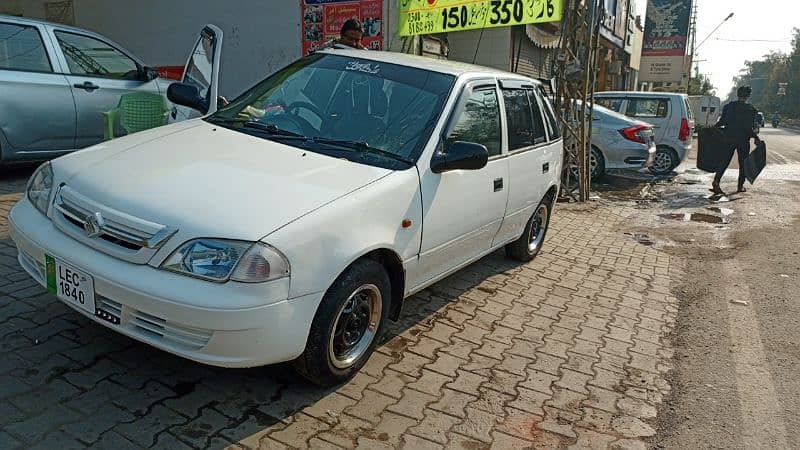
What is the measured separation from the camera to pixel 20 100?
18.5 feet

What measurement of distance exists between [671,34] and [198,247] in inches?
1455

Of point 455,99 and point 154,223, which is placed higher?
point 455,99

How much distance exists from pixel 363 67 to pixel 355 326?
187cm

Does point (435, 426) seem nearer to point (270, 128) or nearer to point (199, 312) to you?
point (199, 312)

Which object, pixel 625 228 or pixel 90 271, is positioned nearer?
pixel 90 271

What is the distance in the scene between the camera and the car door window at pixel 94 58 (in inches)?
241

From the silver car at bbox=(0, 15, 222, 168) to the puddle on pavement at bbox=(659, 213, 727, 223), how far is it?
6.71 m

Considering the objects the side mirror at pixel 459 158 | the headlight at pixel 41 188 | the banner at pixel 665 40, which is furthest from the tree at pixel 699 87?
the headlight at pixel 41 188

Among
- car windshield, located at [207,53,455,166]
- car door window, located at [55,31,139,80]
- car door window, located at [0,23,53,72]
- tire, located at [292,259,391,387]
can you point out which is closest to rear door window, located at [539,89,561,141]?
car windshield, located at [207,53,455,166]

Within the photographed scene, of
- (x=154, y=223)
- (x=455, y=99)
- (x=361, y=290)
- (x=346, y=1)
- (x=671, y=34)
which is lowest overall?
(x=361, y=290)

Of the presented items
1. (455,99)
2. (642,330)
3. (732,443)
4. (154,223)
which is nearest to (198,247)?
(154,223)

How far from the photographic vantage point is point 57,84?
5.92 m

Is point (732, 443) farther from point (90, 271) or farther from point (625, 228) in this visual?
point (625, 228)

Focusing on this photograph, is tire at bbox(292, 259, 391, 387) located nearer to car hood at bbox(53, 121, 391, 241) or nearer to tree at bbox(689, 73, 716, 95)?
Answer: car hood at bbox(53, 121, 391, 241)
